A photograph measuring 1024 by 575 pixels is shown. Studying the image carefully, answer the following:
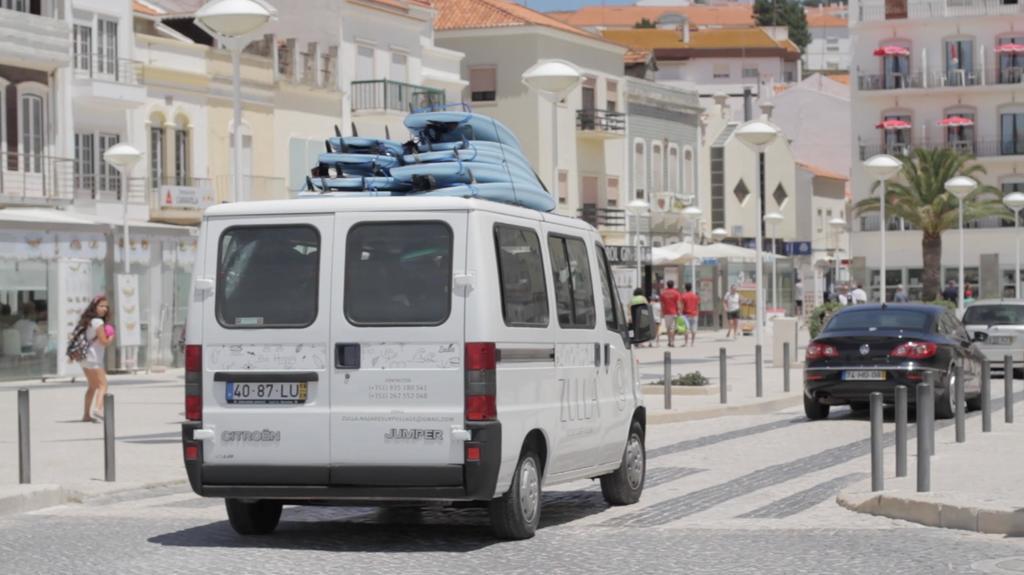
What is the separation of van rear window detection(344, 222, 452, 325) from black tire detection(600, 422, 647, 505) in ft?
→ 10.7

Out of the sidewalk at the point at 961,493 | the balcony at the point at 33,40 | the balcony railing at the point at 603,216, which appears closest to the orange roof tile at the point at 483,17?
the balcony railing at the point at 603,216

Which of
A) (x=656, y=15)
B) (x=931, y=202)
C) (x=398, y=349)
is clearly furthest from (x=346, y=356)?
(x=656, y=15)

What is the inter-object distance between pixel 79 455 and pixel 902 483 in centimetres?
878

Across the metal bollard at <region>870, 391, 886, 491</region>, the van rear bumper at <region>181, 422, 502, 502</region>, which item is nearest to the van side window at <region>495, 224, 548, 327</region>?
the van rear bumper at <region>181, 422, 502, 502</region>

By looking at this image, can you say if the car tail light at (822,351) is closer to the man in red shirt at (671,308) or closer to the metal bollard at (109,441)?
the metal bollard at (109,441)

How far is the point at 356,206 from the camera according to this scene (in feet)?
41.1

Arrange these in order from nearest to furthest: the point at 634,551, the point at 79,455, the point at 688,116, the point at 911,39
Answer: the point at 634,551 → the point at 79,455 → the point at 688,116 → the point at 911,39

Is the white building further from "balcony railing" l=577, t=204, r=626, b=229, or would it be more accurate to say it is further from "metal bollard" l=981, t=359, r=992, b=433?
"metal bollard" l=981, t=359, r=992, b=433

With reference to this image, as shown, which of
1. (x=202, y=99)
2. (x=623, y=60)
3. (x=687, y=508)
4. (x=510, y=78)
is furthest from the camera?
(x=623, y=60)

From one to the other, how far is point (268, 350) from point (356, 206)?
105 centimetres

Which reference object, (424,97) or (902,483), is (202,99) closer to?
(424,97)

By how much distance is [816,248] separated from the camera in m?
101

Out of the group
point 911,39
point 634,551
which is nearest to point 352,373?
point 634,551

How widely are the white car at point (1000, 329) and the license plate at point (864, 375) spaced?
12711mm
